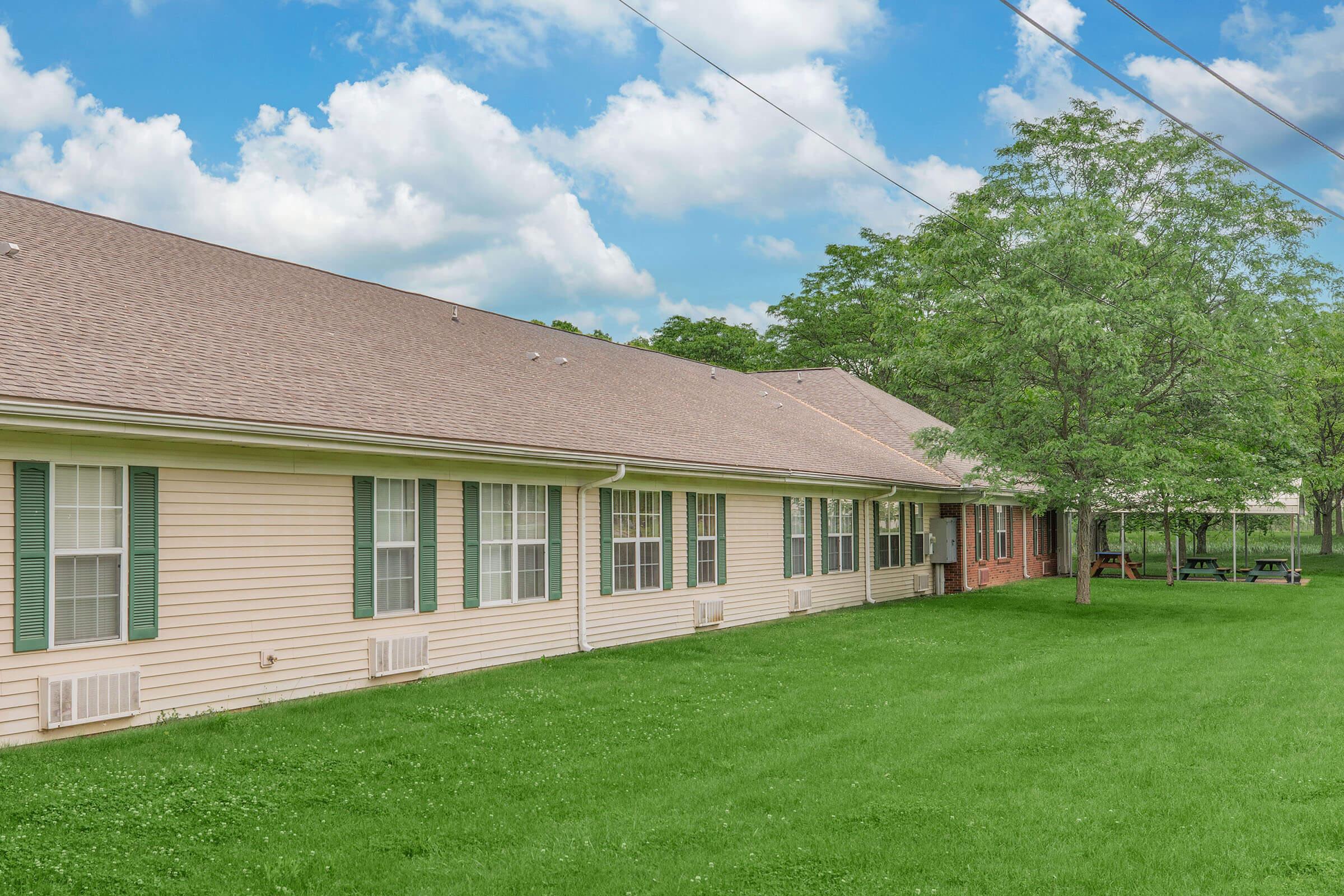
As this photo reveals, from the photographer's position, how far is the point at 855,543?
69.1ft

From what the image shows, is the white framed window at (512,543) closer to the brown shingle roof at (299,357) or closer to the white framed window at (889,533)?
the brown shingle roof at (299,357)

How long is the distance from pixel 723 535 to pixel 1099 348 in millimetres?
7765

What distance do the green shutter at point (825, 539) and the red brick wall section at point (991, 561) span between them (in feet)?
18.5

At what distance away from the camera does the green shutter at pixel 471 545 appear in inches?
473

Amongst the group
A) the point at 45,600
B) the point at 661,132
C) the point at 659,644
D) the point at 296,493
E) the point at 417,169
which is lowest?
the point at 659,644

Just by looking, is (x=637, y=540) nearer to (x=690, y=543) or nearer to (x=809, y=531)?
(x=690, y=543)

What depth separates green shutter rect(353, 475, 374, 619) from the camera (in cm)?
1073

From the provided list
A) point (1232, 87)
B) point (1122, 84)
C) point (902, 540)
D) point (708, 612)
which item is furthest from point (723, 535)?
point (1232, 87)

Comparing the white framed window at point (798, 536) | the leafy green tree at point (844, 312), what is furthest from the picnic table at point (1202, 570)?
the leafy green tree at point (844, 312)

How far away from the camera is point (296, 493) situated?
33.5 feet

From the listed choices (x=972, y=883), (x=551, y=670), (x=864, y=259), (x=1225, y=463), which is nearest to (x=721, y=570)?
(x=551, y=670)

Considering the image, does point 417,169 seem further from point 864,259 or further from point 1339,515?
point 1339,515

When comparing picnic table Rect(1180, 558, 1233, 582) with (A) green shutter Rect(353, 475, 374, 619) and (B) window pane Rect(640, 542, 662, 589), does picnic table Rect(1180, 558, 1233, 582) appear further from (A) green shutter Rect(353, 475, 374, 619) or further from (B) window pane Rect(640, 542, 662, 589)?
(A) green shutter Rect(353, 475, 374, 619)

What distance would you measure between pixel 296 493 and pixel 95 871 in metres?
5.24
